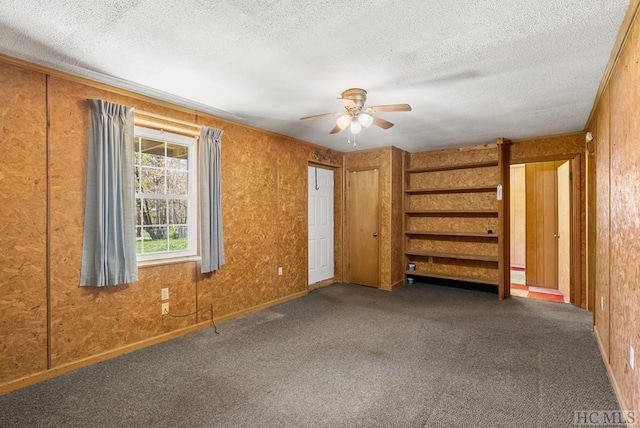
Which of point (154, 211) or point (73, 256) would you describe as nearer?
point (73, 256)

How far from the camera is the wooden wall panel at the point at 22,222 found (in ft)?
7.47

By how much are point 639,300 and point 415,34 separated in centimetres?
197

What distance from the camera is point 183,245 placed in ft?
11.4

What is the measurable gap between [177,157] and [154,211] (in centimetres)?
64

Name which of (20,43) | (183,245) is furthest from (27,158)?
(183,245)

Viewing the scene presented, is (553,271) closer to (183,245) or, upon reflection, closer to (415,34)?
(415,34)

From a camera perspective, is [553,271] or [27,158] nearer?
[27,158]

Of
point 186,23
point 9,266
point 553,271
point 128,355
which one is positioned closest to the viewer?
point 186,23

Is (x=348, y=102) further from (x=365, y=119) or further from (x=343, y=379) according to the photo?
(x=343, y=379)

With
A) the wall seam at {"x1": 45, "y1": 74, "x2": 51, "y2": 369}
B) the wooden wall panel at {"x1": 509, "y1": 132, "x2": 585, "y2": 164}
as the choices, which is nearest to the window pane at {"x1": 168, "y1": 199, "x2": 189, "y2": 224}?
the wall seam at {"x1": 45, "y1": 74, "x2": 51, "y2": 369}

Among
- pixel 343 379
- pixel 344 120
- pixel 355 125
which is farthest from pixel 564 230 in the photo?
pixel 343 379

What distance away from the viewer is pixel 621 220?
Answer: 208 cm

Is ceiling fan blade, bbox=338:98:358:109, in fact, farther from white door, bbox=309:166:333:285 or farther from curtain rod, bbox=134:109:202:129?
white door, bbox=309:166:333:285

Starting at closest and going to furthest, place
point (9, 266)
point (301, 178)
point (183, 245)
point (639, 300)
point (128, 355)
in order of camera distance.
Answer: point (639, 300), point (9, 266), point (128, 355), point (183, 245), point (301, 178)
